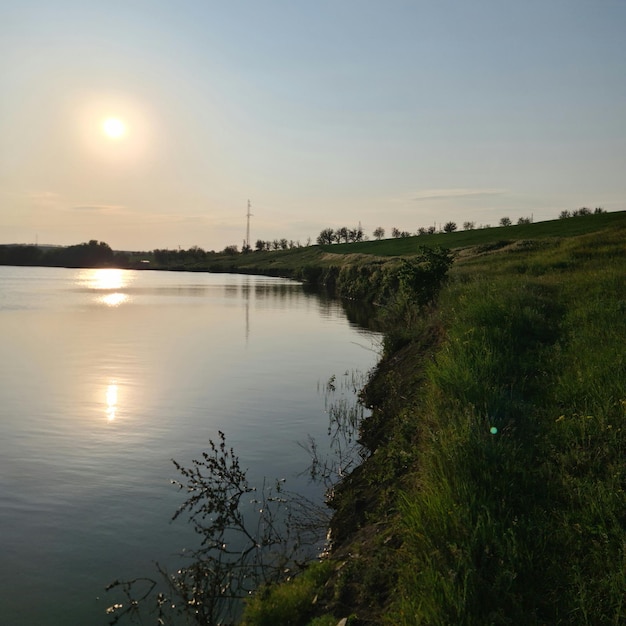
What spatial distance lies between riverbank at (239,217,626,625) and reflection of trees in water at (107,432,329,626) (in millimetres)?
725

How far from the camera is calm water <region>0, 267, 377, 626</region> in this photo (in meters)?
8.37

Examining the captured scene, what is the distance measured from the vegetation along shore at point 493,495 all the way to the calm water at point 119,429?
Answer: 273cm

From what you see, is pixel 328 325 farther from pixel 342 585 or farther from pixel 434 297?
Result: pixel 342 585

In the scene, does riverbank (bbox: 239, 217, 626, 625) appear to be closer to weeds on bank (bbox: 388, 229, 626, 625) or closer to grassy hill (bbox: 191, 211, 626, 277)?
weeds on bank (bbox: 388, 229, 626, 625)

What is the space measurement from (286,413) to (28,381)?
10.5 meters

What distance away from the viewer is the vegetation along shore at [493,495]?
4840 millimetres

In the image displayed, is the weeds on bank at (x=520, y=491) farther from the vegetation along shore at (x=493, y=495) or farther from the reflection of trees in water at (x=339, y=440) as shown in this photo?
the reflection of trees in water at (x=339, y=440)

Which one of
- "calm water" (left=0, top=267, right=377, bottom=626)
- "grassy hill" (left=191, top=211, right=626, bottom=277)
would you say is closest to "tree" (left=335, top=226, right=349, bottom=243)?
"grassy hill" (left=191, top=211, right=626, bottom=277)

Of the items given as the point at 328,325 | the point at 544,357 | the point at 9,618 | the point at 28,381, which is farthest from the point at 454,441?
the point at 328,325

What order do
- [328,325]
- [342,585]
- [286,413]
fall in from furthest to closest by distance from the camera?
1. [328,325]
2. [286,413]
3. [342,585]

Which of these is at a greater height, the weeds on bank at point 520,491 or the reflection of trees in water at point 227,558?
the weeds on bank at point 520,491

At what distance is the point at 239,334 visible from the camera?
114 feet

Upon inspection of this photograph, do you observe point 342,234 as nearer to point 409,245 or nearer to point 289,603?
point 409,245

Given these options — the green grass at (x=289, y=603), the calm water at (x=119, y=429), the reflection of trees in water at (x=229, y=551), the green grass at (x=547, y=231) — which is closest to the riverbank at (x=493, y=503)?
the green grass at (x=289, y=603)
